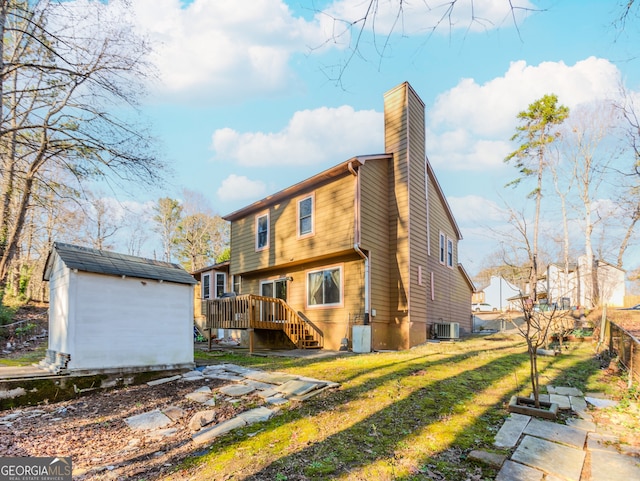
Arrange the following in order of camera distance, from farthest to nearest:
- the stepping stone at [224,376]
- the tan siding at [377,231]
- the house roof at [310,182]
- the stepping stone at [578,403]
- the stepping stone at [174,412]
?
the tan siding at [377,231] < the house roof at [310,182] < the stepping stone at [224,376] < the stepping stone at [174,412] < the stepping stone at [578,403]

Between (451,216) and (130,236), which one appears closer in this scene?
(451,216)

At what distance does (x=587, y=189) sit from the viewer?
21812 mm

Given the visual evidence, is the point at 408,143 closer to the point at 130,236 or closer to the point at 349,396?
Result: the point at 349,396

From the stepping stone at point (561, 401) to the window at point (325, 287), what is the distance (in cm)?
733

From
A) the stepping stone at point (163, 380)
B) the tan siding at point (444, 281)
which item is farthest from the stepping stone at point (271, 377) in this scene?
the tan siding at point (444, 281)

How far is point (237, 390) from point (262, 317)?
6703mm

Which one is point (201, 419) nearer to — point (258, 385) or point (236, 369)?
point (258, 385)

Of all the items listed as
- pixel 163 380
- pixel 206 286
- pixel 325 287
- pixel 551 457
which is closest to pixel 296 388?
pixel 163 380

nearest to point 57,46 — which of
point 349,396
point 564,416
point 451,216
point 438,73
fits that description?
point 438,73

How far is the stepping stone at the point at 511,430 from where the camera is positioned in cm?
387

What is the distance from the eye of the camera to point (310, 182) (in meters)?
12.8

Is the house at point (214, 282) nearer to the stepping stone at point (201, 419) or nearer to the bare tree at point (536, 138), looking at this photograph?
the stepping stone at point (201, 419)

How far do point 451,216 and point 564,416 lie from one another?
13372 millimetres

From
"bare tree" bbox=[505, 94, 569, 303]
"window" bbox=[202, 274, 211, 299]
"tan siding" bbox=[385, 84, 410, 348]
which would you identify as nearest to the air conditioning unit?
"tan siding" bbox=[385, 84, 410, 348]
